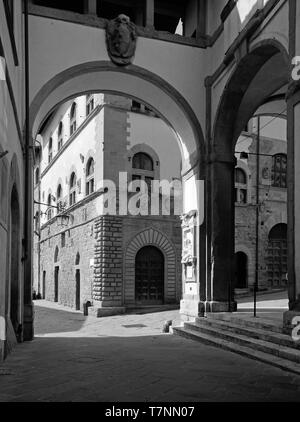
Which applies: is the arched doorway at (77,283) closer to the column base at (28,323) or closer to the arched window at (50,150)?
the arched window at (50,150)

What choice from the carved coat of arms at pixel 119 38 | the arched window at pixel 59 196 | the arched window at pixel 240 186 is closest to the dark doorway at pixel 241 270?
the arched window at pixel 240 186

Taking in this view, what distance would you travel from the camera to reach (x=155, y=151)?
21000mm

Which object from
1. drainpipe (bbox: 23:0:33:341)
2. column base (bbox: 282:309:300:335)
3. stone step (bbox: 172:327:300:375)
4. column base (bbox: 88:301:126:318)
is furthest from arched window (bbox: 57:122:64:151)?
column base (bbox: 282:309:300:335)

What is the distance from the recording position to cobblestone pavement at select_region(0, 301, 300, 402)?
182 inches

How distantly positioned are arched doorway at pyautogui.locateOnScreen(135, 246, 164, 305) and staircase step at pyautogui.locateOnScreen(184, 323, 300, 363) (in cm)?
1065

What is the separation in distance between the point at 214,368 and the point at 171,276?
14.7 m

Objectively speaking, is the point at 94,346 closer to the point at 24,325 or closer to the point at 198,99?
the point at 24,325

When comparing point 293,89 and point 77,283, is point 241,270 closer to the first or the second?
point 77,283

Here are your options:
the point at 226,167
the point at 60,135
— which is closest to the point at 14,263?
the point at 226,167

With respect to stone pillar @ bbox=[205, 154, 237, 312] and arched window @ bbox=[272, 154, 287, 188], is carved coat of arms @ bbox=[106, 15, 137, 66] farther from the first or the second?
arched window @ bbox=[272, 154, 287, 188]

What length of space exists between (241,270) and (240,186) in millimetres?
3770

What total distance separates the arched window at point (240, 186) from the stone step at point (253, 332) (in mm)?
13735

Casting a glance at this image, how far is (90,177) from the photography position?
21.3 meters

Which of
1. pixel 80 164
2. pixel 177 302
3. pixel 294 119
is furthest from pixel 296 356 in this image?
pixel 80 164
